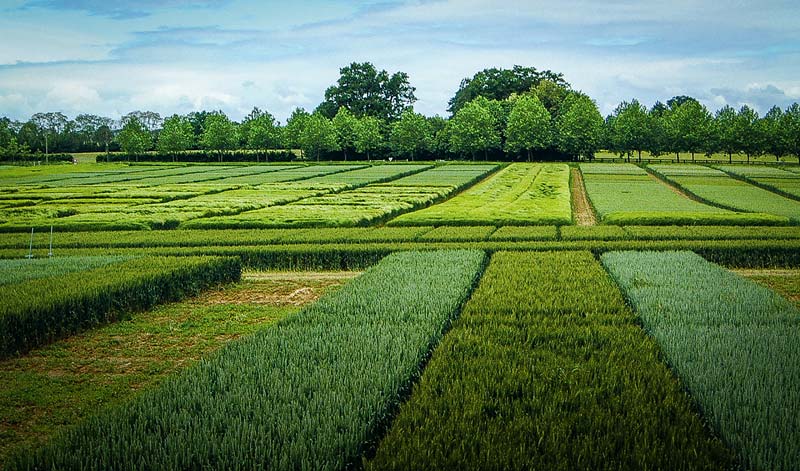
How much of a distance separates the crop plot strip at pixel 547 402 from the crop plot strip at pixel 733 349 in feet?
0.95

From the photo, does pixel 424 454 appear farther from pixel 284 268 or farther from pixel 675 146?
pixel 675 146

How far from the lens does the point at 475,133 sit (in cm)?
9344

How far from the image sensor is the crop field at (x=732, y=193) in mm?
34250

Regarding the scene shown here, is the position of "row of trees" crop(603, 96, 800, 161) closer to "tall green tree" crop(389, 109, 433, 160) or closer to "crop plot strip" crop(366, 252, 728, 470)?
"tall green tree" crop(389, 109, 433, 160)

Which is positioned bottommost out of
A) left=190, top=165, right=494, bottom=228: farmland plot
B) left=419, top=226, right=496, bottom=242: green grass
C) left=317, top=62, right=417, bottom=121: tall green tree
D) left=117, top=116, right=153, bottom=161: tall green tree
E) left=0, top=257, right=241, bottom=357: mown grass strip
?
left=0, top=257, right=241, bottom=357: mown grass strip

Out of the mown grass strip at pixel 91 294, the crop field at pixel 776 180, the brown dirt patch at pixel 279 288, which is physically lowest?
the brown dirt patch at pixel 279 288

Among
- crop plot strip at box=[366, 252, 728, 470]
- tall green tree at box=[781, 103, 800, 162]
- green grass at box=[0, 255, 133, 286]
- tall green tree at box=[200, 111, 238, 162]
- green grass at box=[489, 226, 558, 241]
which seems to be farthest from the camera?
tall green tree at box=[200, 111, 238, 162]

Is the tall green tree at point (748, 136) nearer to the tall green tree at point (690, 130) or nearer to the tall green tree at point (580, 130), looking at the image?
the tall green tree at point (690, 130)

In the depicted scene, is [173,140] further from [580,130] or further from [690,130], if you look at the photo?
[690,130]

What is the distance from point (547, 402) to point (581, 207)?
35.0m

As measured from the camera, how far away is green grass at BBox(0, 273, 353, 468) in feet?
30.6

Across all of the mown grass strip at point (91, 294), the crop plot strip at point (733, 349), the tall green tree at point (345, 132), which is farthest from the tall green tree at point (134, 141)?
the crop plot strip at point (733, 349)

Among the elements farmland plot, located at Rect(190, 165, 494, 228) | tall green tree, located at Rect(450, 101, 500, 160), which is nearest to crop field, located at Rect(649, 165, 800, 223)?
farmland plot, located at Rect(190, 165, 494, 228)

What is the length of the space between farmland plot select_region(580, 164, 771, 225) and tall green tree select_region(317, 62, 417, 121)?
74927 mm
